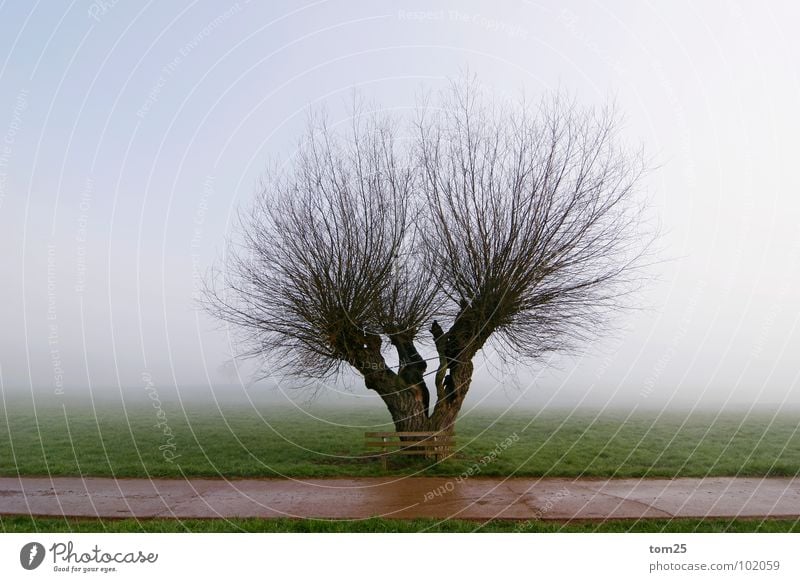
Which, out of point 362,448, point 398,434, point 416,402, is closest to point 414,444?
point 398,434

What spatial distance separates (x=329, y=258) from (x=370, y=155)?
3.13 meters

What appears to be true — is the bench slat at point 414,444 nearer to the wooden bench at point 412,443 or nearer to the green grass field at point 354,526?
the wooden bench at point 412,443

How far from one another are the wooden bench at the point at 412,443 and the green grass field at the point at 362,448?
1.24 feet

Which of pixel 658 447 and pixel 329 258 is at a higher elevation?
pixel 329 258

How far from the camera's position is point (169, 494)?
12414mm

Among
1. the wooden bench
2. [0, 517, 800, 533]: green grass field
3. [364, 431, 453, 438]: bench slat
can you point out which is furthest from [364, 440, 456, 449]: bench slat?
[0, 517, 800, 533]: green grass field

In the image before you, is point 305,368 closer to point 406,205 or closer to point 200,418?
point 406,205

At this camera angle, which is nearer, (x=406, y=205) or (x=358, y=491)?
(x=358, y=491)

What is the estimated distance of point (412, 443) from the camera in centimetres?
1619

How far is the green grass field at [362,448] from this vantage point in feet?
50.3

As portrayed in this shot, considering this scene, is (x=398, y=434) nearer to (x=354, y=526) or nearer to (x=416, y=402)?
(x=416, y=402)

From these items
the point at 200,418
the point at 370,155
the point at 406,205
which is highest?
the point at 370,155
